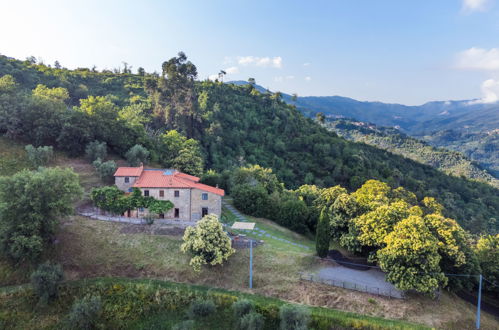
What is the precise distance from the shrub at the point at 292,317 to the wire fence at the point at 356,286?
19.0 ft

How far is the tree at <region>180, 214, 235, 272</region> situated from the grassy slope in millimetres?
1322

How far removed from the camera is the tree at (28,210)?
25141 millimetres

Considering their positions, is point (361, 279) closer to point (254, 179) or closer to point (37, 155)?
point (254, 179)

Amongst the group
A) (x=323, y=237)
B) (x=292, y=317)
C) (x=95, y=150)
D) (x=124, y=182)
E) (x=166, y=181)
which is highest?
(x=95, y=150)

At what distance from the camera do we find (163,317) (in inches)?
920

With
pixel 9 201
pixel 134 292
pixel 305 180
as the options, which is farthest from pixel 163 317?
pixel 305 180

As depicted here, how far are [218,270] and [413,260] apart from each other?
1736 centimetres

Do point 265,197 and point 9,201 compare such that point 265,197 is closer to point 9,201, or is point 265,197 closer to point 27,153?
point 9,201

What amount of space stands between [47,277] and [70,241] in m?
6.03

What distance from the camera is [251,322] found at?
69.0ft

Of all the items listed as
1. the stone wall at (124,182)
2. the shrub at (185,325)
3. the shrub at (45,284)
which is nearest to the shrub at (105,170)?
the stone wall at (124,182)

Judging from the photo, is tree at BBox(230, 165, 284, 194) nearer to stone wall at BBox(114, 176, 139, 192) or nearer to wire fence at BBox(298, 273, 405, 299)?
stone wall at BBox(114, 176, 139, 192)

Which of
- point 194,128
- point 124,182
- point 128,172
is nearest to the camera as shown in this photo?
point 124,182

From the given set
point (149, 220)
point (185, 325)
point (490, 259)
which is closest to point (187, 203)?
point (149, 220)
